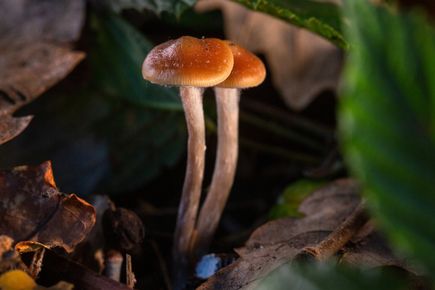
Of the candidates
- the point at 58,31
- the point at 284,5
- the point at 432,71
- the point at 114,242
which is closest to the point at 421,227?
the point at 432,71

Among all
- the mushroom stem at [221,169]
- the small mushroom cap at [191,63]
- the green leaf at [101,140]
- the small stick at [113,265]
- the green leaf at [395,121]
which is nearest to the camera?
the green leaf at [395,121]

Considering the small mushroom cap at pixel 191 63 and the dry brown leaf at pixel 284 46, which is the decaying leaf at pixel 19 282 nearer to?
the small mushroom cap at pixel 191 63

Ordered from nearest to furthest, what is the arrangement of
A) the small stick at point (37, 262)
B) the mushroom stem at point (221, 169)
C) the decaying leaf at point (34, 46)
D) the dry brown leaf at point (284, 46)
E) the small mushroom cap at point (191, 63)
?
the small stick at point (37, 262) → the small mushroom cap at point (191, 63) → the mushroom stem at point (221, 169) → the decaying leaf at point (34, 46) → the dry brown leaf at point (284, 46)

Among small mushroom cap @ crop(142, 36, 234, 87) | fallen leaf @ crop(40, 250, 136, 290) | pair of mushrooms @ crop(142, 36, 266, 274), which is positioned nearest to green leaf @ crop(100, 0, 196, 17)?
pair of mushrooms @ crop(142, 36, 266, 274)

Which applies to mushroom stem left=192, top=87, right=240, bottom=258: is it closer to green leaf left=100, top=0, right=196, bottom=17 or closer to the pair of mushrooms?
the pair of mushrooms

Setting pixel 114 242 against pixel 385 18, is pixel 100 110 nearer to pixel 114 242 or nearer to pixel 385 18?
pixel 114 242

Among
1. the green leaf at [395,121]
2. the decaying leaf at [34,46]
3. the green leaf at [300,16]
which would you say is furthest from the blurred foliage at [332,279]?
the decaying leaf at [34,46]

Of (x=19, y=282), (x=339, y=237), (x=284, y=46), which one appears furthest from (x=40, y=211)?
(x=284, y=46)

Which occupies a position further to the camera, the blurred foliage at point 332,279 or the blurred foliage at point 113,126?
the blurred foliage at point 113,126
